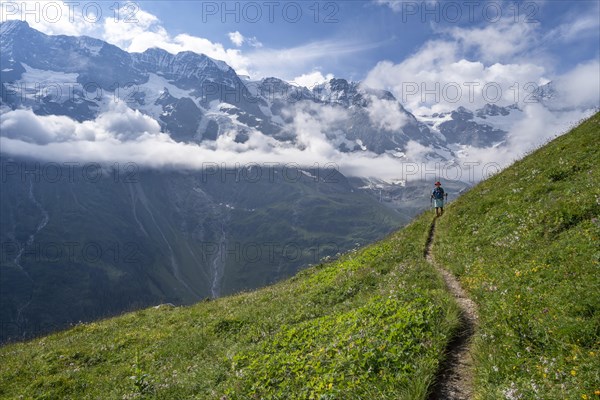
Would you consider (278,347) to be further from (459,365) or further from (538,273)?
(538,273)

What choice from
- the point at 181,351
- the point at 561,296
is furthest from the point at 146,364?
the point at 561,296

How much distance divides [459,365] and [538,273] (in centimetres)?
478

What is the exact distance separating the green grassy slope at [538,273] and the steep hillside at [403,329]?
5 centimetres

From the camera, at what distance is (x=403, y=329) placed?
36.7ft

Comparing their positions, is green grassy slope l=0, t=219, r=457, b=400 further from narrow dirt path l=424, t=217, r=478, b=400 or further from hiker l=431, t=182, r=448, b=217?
hiker l=431, t=182, r=448, b=217

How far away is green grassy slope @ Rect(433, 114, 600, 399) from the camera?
8.28m

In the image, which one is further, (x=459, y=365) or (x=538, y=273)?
(x=538, y=273)

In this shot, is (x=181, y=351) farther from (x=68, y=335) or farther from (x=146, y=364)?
(x=68, y=335)

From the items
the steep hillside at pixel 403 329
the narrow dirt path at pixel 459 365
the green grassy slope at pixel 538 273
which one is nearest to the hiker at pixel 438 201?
the steep hillside at pixel 403 329

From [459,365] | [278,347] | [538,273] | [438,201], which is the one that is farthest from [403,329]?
[438,201]

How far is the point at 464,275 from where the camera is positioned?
58.5 ft

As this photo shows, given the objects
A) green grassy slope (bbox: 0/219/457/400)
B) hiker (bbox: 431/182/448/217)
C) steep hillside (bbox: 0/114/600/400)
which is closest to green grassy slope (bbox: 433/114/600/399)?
steep hillside (bbox: 0/114/600/400)

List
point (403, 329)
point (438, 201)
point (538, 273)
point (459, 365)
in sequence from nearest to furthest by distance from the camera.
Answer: point (459, 365) → point (403, 329) → point (538, 273) → point (438, 201)

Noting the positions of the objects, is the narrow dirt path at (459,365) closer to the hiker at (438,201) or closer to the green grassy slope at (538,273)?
the green grassy slope at (538,273)
